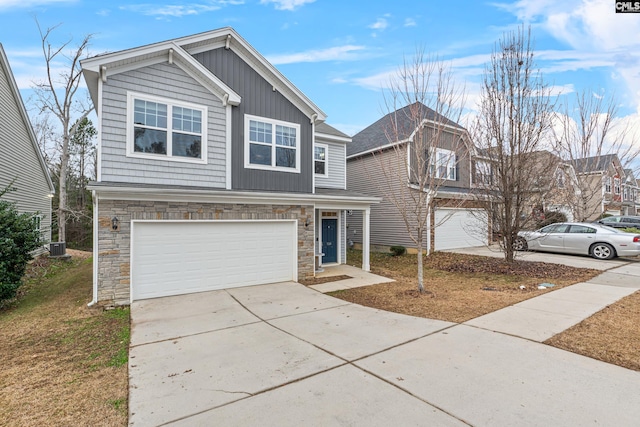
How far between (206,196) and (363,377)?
605 centimetres

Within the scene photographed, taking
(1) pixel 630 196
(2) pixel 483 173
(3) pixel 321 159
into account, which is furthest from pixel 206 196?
(1) pixel 630 196

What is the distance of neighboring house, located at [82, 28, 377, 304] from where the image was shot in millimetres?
7270

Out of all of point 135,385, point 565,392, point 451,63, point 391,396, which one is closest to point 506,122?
point 451,63

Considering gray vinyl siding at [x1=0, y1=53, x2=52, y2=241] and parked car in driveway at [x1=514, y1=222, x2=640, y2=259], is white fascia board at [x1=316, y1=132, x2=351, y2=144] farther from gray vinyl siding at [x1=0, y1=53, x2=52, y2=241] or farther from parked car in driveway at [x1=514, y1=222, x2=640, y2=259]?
gray vinyl siding at [x1=0, y1=53, x2=52, y2=241]

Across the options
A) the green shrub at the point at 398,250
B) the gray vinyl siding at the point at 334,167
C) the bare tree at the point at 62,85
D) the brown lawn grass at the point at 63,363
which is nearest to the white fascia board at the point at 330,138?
the gray vinyl siding at the point at 334,167

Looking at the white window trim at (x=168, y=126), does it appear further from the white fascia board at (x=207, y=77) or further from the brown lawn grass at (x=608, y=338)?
the brown lawn grass at (x=608, y=338)

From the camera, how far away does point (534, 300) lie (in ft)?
22.7

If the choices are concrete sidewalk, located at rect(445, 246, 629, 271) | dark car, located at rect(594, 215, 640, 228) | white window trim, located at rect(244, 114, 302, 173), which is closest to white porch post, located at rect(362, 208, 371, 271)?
white window trim, located at rect(244, 114, 302, 173)

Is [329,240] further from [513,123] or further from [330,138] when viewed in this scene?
[513,123]

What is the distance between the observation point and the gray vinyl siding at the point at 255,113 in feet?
29.5

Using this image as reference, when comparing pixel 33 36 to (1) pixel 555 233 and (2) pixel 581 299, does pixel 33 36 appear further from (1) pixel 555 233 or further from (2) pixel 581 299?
(1) pixel 555 233

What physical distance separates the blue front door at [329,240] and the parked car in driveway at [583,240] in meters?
6.72

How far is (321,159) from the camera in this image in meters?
12.8

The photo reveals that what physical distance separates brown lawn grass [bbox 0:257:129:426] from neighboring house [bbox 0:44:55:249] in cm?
613
